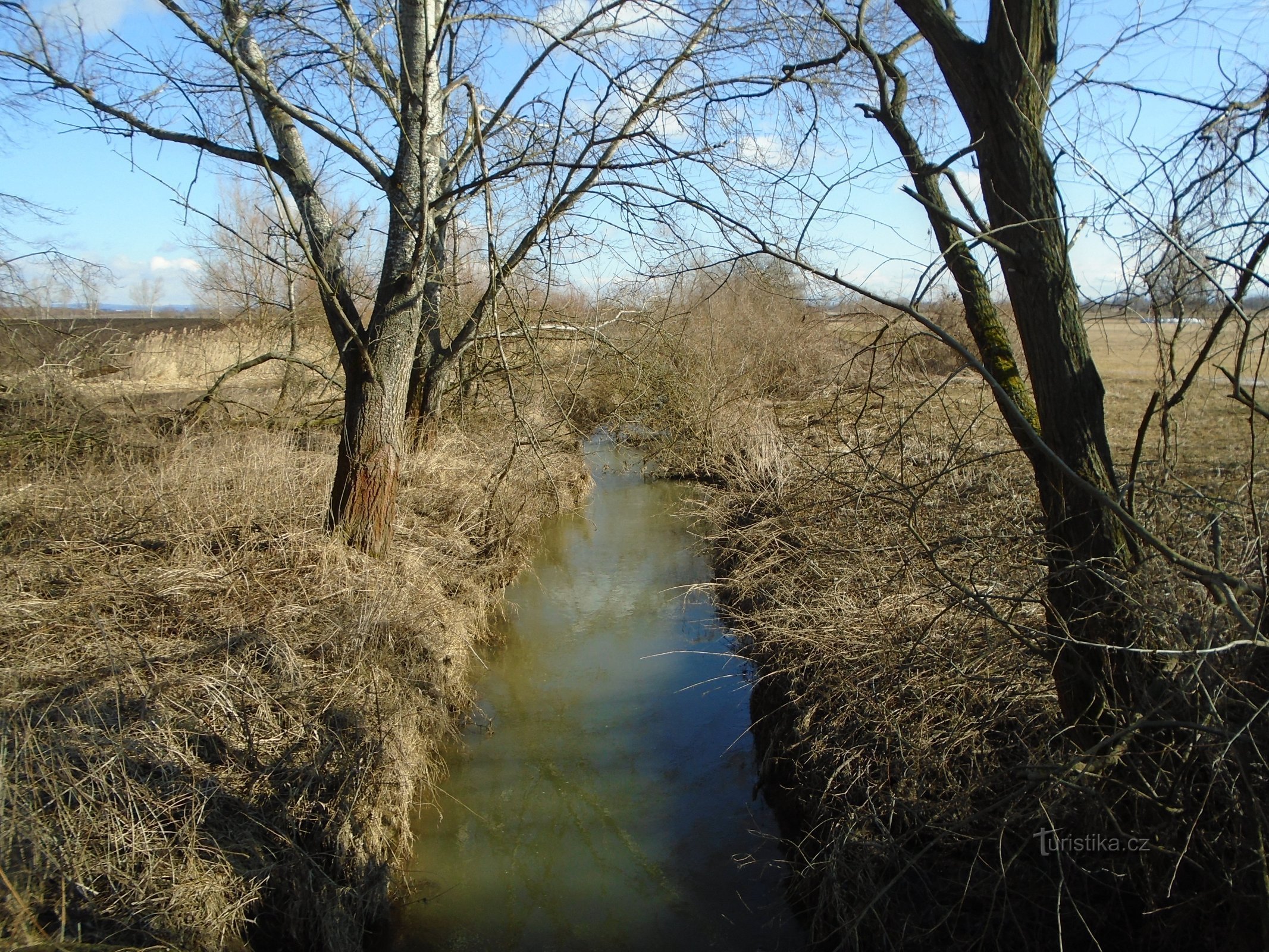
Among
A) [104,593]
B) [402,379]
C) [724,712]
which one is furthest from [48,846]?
[724,712]

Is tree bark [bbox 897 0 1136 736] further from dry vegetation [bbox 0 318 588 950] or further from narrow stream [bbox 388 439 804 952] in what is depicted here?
dry vegetation [bbox 0 318 588 950]

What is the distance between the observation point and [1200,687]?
2682 millimetres

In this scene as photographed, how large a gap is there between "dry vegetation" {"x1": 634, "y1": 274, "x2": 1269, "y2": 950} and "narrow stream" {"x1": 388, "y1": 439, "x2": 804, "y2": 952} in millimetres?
334

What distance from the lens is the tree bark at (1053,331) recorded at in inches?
122

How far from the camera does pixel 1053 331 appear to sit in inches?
125

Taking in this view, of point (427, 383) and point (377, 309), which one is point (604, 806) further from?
point (427, 383)

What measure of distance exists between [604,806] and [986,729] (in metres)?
2.38

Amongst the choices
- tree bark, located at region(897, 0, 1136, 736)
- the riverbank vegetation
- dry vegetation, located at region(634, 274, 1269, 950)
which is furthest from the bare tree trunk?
tree bark, located at region(897, 0, 1136, 736)

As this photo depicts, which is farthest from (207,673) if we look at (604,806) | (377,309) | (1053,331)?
(1053,331)

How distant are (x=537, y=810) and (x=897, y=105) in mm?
4849

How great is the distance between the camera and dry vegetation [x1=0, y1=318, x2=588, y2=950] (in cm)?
347

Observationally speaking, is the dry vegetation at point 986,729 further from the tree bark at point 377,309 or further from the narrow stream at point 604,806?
the tree bark at point 377,309

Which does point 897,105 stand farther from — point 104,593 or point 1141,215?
point 104,593

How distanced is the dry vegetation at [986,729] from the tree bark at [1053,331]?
0.46 ft
